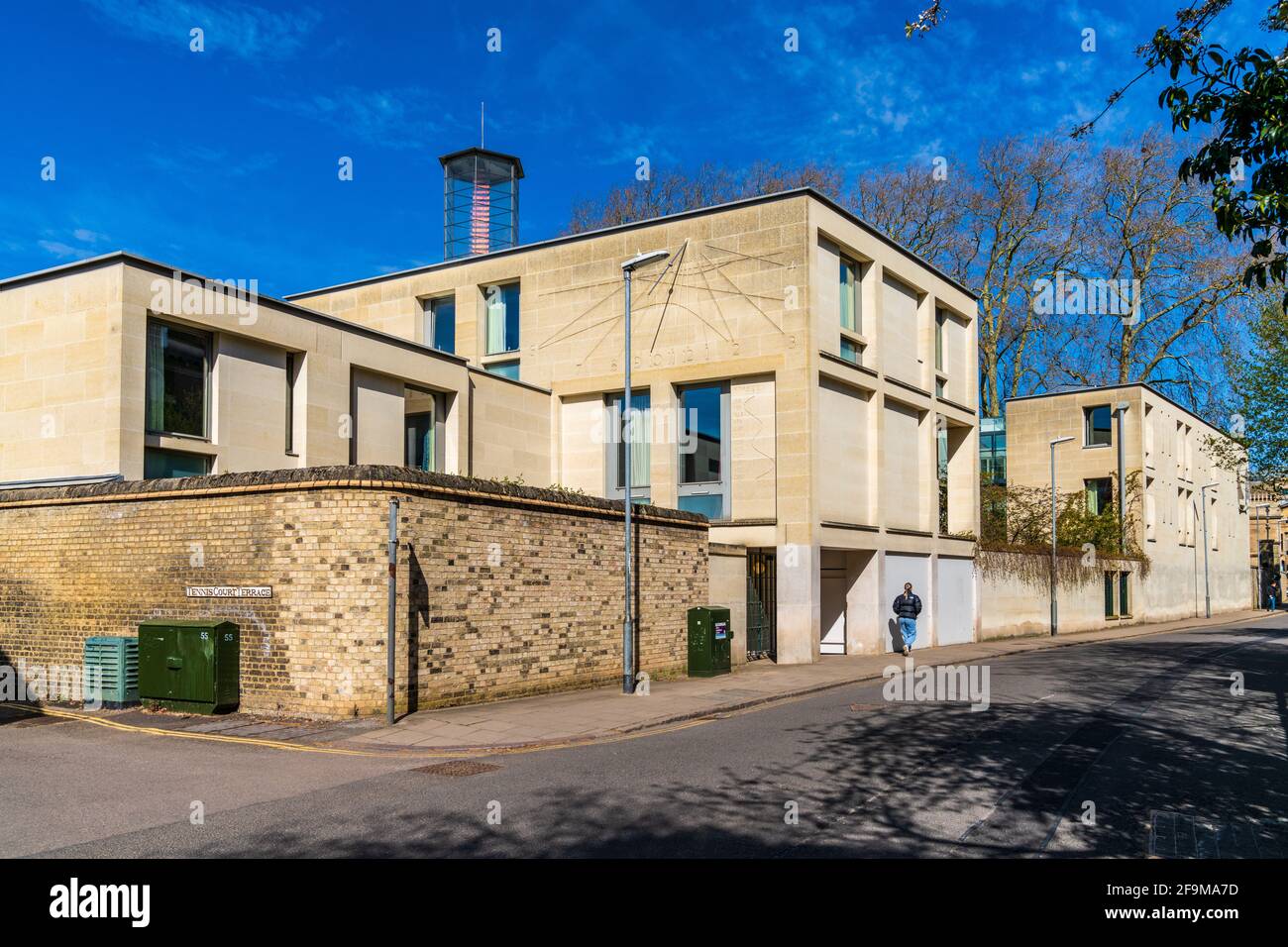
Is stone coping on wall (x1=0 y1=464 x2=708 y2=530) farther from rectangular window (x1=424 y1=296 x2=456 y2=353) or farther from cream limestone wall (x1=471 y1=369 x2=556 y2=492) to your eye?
rectangular window (x1=424 y1=296 x2=456 y2=353)

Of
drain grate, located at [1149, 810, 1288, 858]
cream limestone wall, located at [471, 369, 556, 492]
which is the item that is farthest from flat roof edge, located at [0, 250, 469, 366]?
drain grate, located at [1149, 810, 1288, 858]

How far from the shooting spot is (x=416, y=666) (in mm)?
13445

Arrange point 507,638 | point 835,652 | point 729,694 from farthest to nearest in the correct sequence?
point 835,652 → point 729,694 → point 507,638

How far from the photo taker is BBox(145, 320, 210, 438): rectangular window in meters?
17.7

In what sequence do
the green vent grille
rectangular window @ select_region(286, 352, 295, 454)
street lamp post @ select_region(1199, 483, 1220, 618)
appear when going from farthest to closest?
street lamp post @ select_region(1199, 483, 1220, 618)
rectangular window @ select_region(286, 352, 295, 454)
the green vent grille

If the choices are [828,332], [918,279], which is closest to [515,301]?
[828,332]

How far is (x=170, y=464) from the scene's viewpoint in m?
18.0

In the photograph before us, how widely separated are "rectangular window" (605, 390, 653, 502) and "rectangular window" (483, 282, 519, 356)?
12.8 ft

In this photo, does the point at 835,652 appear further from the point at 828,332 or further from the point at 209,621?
the point at 209,621

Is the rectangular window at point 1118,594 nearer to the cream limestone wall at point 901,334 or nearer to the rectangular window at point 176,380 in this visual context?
the cream limestone wall at point 901,334

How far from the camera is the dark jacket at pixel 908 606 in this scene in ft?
79.8

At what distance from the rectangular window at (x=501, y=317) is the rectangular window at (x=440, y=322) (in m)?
1.33

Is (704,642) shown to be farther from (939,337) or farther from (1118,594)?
(1118,594)

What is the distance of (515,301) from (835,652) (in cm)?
1295
